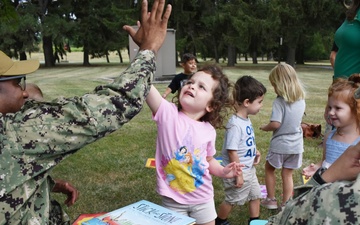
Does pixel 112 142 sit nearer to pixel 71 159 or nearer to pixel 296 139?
pixel 71 159

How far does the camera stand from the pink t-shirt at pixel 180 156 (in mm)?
2402

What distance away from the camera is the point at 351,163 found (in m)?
1.17

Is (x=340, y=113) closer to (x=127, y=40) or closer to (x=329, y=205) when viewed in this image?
(x=329, y=205)

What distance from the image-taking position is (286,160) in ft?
11.9

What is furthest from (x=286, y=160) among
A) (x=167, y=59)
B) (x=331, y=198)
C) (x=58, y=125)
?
(x=167, y=59)

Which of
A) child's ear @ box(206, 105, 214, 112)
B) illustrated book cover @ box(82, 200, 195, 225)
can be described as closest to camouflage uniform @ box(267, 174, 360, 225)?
illustrated book cover @ box(82, 200, 195, 225)

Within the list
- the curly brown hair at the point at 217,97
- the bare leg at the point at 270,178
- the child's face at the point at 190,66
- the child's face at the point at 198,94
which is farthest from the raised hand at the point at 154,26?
the child's face at the point at 190,66

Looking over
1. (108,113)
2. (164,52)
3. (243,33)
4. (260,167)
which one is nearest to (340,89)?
(108,113)

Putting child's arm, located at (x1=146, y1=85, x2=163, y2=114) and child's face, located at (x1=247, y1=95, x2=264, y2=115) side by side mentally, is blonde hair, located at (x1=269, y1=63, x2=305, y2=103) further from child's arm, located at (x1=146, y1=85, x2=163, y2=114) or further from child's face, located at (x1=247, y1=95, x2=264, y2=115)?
child's arm, located at (x1=146, y1=85, x2=163, y2=114)

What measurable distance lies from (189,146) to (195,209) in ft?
1.41

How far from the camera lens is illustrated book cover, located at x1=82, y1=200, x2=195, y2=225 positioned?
1.84 metres

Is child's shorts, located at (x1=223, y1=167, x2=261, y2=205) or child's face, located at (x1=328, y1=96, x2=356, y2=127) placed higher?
child's face, located at (x1=328, y1=96, x2=356, y2=127)

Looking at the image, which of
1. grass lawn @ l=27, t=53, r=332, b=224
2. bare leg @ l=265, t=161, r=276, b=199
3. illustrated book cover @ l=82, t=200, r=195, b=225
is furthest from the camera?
grass lawn @ l=27, t=53, r=332, b=224

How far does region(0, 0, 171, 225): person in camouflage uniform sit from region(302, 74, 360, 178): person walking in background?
1.58m
